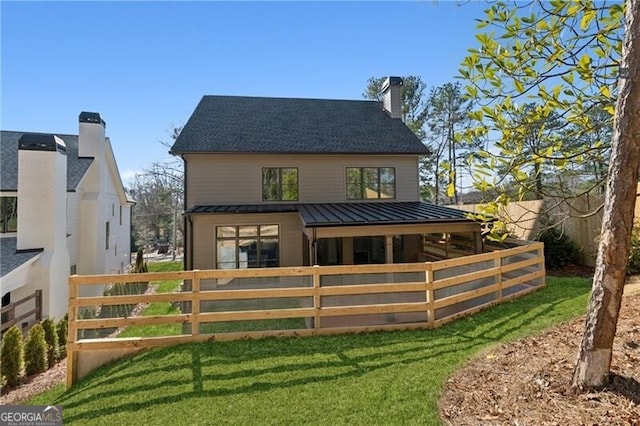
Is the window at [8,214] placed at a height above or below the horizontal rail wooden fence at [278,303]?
above

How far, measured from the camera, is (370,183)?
45.5ft

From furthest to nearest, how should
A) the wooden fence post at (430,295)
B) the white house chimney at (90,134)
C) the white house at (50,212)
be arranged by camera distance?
1. the white house chimney at (90,134)
2. the white house at (50,212)
3. the wooden fence post at (430,295)

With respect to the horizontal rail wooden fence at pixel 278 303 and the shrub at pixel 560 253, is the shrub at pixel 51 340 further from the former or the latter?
the shrub at pixel 560 253

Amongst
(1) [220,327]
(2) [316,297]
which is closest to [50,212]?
(1) [220,327]

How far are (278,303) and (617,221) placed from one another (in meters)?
4.68

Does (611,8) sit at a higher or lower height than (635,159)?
higher

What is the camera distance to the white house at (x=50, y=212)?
386 inches

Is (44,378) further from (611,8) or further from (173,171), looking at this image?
(173,171)

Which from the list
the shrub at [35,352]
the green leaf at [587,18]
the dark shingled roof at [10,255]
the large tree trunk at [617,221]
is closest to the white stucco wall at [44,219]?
the dark shingled roof at [10,255]

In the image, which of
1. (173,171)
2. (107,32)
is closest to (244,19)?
(107,32)

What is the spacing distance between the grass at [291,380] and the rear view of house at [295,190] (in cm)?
496

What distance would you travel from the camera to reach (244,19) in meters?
8.84

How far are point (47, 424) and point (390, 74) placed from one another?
16.8 m

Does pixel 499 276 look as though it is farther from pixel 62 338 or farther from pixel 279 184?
pixel 62 338
